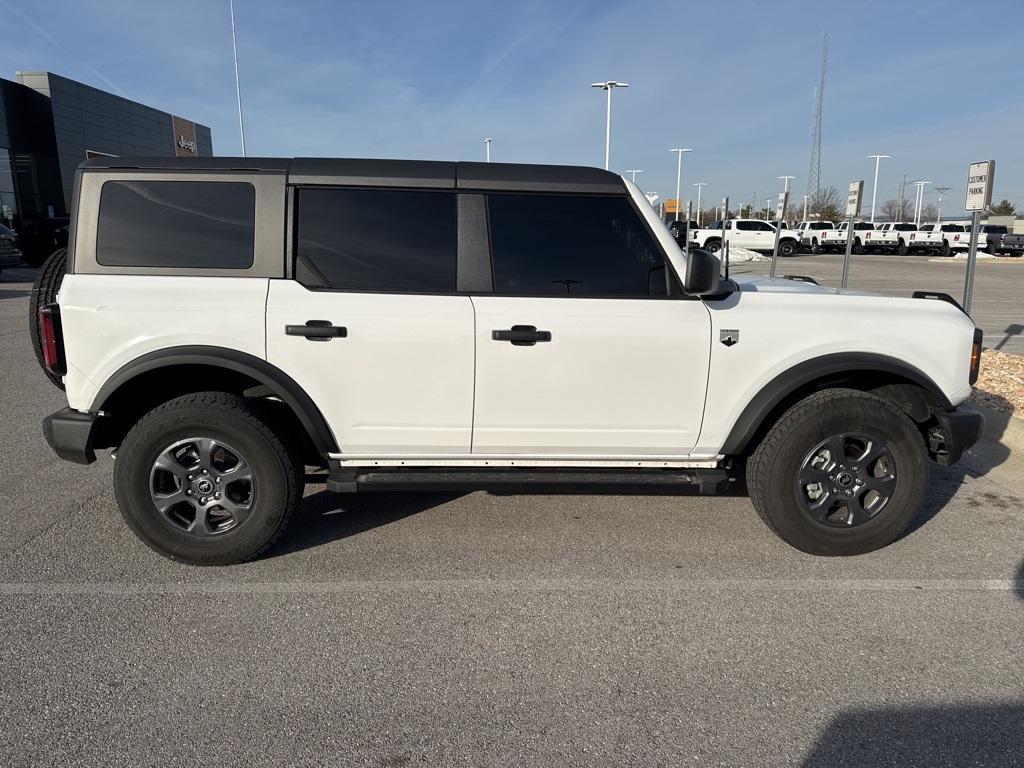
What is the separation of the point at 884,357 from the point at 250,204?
3244 mm

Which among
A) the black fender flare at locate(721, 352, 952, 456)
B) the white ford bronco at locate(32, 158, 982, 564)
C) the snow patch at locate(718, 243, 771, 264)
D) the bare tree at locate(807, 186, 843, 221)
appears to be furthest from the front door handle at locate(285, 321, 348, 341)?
the bare tree at locate(807, 186, 843, 221)

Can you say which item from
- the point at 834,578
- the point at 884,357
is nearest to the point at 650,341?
the point at 884,357

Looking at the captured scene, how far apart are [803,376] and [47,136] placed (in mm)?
40259

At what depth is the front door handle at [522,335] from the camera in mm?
3449

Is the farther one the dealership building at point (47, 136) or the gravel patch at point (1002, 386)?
the dealership building at point (47, 136)

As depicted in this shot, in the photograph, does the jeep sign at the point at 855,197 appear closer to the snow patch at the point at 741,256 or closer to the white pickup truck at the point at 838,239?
the snow patch at the point at 741,256

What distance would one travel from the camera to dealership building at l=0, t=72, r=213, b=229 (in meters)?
31.5

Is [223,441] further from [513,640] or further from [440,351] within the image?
[513,640]

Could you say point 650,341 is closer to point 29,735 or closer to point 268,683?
point 268,683

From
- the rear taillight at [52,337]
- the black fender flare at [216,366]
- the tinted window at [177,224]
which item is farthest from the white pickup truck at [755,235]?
the rear taillight at [52,337]

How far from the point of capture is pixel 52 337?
3.43 metres

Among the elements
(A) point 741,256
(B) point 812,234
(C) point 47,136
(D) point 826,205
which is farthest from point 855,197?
(D) point 826,205

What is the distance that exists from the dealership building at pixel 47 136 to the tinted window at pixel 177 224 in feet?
102

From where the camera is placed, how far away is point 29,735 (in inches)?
93.7
